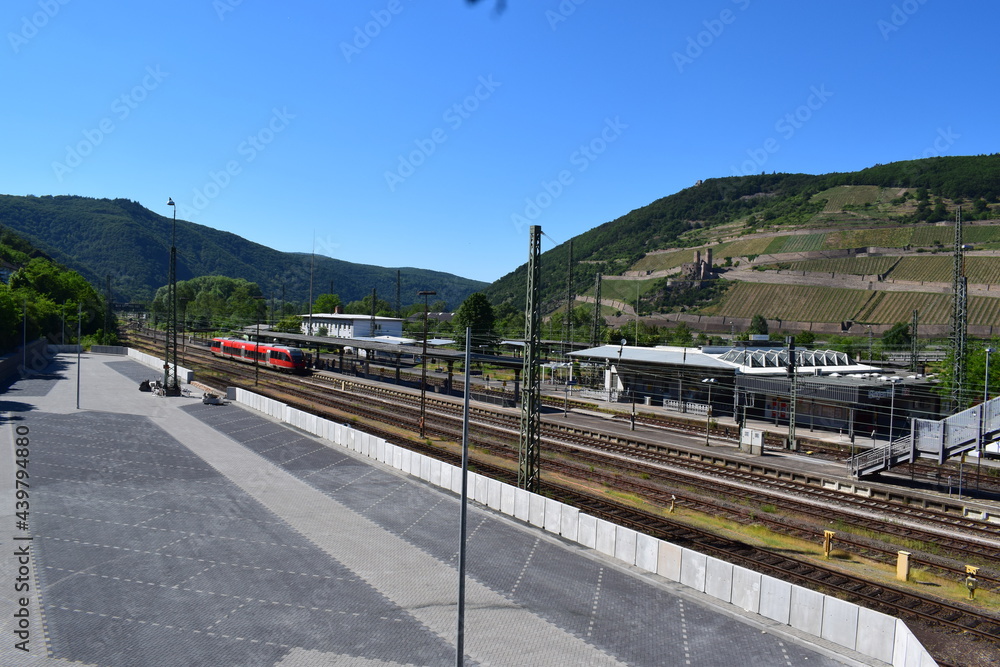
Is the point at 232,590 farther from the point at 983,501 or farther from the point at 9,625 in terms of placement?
the point at 983,501

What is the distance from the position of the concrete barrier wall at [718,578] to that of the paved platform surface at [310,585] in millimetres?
411

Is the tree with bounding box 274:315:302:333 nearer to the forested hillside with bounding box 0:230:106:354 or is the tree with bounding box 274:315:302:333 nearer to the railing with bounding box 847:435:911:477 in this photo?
the forested hillside with bounding box 0:230:106:354

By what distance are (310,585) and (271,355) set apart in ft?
196

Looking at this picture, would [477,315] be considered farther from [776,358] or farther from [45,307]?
[45,307]

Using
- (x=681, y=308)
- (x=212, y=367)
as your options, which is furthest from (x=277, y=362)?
(x=681, y=308)

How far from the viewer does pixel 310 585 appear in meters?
15.0

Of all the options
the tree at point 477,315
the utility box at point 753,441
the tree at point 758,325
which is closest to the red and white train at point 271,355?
the tree at point 477,315

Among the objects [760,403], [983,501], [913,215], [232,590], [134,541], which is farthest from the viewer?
[913,215]

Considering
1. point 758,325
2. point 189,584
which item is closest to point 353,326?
point 758,325

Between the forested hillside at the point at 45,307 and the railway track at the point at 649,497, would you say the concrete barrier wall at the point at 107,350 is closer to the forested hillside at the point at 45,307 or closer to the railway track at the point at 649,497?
the forested hillside at the point at 45,307

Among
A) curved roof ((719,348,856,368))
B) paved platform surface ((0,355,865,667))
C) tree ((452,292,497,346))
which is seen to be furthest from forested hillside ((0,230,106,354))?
curved roof ((719,348,856,368))

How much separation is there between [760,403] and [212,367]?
59359 mm

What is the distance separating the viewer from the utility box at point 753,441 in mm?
33497

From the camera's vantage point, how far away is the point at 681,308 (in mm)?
143500
